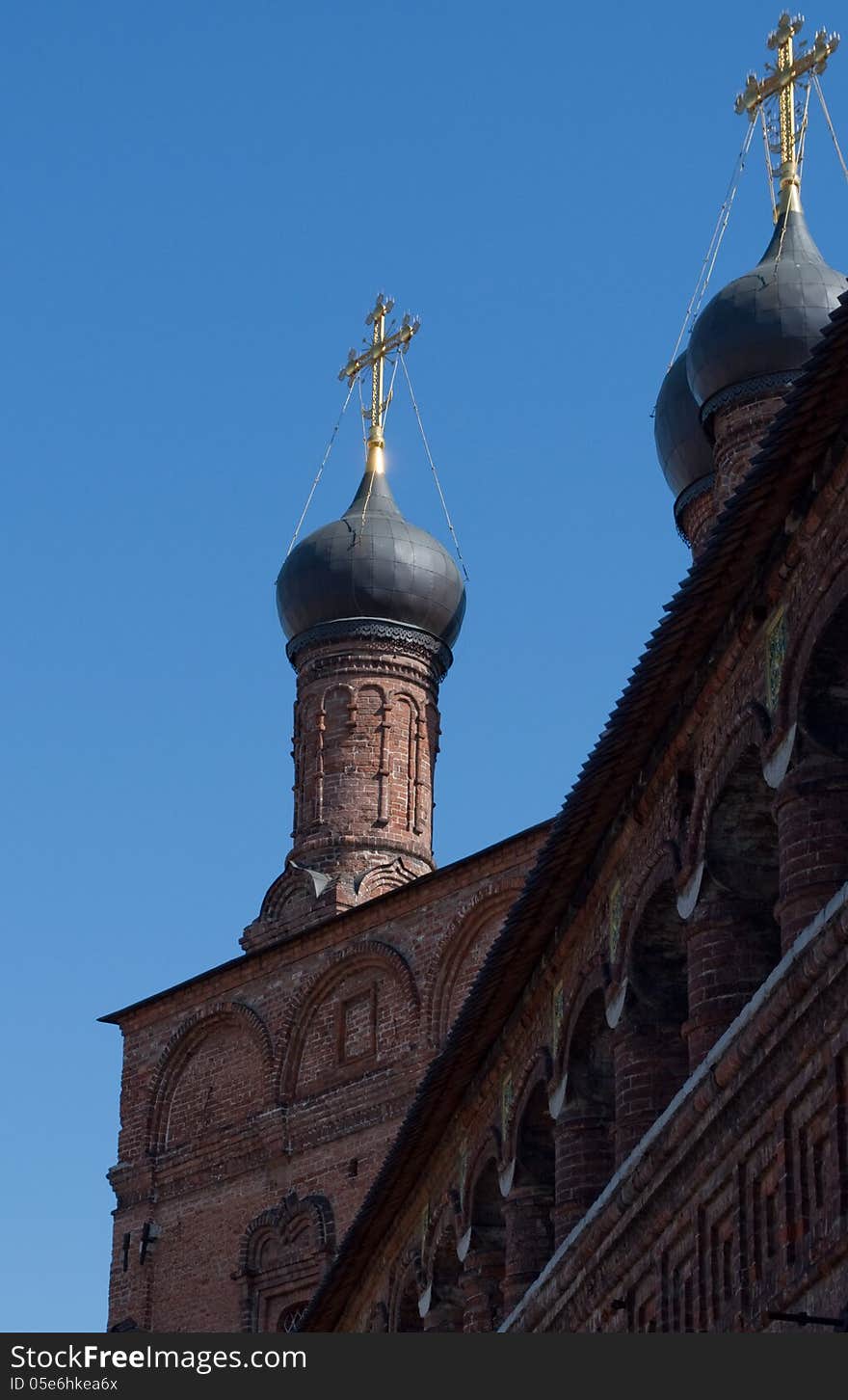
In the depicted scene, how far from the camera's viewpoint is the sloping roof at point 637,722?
31.3 ft

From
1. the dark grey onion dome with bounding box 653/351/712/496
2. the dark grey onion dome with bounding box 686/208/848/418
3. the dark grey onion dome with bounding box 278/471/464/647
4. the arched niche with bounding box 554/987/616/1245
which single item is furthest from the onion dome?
the arched niche with bounding box 554/987/616/1245

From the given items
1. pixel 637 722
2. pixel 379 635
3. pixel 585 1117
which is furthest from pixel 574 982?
pixel 379 635

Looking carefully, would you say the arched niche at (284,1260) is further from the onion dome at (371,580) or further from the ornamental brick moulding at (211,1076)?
the onion dome at (371,580)

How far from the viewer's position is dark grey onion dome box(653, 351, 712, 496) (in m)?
22.2

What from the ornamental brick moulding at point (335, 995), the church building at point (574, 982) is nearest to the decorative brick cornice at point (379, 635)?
the church building at point (574, 982)

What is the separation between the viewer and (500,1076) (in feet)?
46.5

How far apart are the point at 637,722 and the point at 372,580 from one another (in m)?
14.1

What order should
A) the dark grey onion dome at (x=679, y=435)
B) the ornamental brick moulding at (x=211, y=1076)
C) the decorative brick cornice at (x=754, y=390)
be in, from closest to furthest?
the decorative brick cornice at (x=754, y=390) < the dark grey onion dome at (x=679, y=435) < the ornamental brick moulding at (x=211, y=1076)

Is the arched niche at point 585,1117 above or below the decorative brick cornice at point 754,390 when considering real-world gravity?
below

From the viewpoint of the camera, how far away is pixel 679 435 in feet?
73.3

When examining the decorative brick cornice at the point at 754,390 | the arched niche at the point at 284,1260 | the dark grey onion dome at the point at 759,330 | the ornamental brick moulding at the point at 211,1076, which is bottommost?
the arched niche at the point at 284,1260

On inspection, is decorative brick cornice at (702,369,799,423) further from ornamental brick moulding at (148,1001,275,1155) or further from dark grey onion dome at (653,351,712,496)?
ornamental brick moulding at (148,1001,275,1155)

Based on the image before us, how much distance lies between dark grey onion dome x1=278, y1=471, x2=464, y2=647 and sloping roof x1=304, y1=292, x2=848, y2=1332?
989cm

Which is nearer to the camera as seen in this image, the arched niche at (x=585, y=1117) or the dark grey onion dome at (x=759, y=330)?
the arched niche at (x=585, y=1117)
